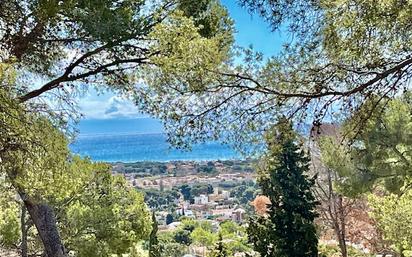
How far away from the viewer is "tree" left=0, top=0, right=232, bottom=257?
3.08 meters

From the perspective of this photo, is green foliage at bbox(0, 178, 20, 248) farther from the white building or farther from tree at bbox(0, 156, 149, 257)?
the white building

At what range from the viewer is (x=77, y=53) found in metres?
4.33

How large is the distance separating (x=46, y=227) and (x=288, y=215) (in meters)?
4.81

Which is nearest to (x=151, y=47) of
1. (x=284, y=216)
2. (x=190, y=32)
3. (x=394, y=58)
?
(x=190, y=32)

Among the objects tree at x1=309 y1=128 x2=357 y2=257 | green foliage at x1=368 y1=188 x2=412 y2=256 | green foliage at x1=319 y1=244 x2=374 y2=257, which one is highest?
tree at x1=309 y1=128 x2=357 y2=257

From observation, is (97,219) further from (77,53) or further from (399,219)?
(399,219)

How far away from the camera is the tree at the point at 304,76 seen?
2742mm

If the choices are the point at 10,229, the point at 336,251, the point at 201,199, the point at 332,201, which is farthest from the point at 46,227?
the point at 201,199

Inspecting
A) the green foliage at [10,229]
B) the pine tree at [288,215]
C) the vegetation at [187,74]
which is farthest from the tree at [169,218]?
the vegetation at [187,74]

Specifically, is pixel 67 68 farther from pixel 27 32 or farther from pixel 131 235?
pixel 131 235

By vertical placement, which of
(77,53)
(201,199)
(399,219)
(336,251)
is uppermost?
(201,199)

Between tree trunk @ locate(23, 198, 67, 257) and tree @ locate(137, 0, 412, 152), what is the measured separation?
64.2 inches

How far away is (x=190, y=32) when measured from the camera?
3.04 m

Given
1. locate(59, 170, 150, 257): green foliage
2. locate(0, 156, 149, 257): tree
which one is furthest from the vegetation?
locate(59, 170, 150, 257): green foliage
